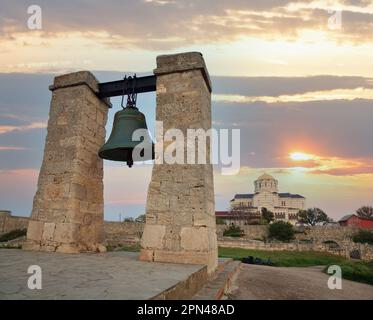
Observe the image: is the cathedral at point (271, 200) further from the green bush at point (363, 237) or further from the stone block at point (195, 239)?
the stone block at point (195, 239)

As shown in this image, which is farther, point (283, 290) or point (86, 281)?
point (283, 290)

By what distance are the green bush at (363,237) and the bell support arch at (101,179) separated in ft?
110

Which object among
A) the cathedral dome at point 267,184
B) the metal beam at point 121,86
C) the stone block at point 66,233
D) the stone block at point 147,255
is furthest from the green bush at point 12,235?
the cathedral dome at point 267,184

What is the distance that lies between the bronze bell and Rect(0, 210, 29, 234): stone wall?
1140 inches

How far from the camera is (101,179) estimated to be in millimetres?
6070

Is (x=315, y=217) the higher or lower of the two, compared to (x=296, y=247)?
higher

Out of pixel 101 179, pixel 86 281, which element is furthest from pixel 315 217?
pixel 86 281

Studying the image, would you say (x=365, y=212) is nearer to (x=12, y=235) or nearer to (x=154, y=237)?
(x=12, y=235)

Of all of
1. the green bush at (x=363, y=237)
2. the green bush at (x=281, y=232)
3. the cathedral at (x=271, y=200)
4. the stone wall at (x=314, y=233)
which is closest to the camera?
the green bush at (x=363, y=237)

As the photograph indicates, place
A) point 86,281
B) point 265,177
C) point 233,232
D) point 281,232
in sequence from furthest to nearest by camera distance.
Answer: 1. point 265,177
2. point 233,232
3. point 281,232
4. point 86,281

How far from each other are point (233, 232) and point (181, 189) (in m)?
32.7

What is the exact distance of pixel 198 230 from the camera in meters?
4.24

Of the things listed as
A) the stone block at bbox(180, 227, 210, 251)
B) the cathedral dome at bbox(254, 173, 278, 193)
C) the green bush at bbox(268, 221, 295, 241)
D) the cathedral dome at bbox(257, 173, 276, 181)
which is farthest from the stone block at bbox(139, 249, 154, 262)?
the cathedral dome at bbox(257, 173, 276, 181)

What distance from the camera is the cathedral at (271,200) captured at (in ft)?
265
